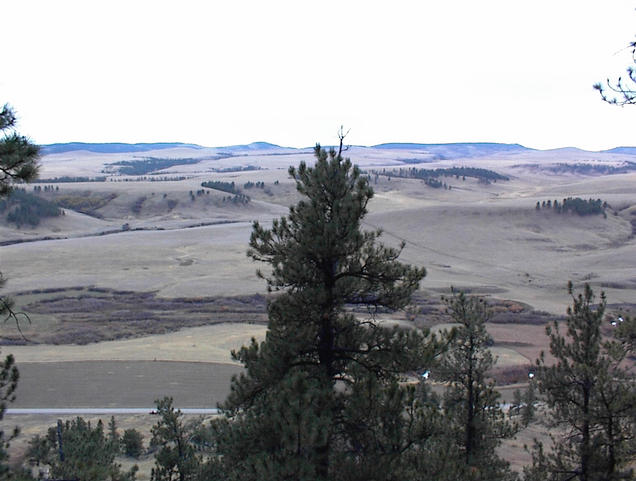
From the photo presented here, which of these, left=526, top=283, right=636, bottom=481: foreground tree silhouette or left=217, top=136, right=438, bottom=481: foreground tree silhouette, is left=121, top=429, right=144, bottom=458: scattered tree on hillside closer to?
left=217, top=136, right=438, bottom=481: foreground tree silhouette

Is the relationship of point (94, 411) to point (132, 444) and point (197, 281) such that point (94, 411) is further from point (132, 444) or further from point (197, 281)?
point (197, 281)

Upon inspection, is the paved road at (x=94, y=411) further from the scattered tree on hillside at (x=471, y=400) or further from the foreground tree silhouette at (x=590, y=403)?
the foreground tree silhouette at (x=590, y=403)

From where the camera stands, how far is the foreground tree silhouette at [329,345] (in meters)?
8.33

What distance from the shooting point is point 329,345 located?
29.9 ft

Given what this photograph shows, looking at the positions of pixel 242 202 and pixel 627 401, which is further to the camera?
pixel 242 202

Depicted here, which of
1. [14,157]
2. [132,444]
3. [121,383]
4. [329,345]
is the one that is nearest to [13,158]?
[14,157]

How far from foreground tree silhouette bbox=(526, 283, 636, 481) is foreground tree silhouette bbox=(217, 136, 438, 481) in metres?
3.76

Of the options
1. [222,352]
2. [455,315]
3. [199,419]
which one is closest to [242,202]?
[222,352]

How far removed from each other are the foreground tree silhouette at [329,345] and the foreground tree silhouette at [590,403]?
12.3 ft

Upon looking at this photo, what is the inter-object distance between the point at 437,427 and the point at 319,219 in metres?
3.42

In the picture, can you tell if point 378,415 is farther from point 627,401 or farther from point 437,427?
point 627,401

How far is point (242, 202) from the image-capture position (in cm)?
10162

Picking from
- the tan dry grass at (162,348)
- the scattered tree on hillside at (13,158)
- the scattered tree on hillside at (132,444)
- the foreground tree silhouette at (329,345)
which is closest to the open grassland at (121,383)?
the tan dry grass at (162,348)

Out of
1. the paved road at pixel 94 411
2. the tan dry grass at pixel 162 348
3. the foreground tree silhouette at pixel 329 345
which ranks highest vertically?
the foreground tree silhouette at pixel 329 345
